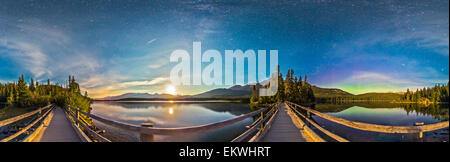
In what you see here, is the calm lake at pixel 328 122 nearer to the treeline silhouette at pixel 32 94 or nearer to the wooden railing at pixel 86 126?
the wooden railing at pixel 86 126

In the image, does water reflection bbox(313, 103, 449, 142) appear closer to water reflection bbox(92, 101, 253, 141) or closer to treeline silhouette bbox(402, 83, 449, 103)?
treeline silhouette bbox(402, 83, 449, 103)

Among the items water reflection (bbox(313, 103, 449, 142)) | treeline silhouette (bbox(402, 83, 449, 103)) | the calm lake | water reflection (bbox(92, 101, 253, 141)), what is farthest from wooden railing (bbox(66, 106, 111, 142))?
treeline silhouette (bbox(402, 83, 449, 103))

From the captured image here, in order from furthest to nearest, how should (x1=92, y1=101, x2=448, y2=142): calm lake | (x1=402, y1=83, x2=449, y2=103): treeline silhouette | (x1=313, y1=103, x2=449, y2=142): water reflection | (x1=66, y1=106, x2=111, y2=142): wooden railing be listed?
(x1=402, y1=83, x2=449, y2=103): treeline silhouette, (x1=92, y1=101, x2=448, y2=142): calm lake, (x1=313, y1=103, x2=449, y2=142): water reflection, (x1=66, y1=106, x2=111, y2=142): wooden railing

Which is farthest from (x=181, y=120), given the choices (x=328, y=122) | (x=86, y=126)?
(x=86, y=126)

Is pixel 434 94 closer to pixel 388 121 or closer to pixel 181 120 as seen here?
pixel 388 121

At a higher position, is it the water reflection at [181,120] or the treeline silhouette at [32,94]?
the treeline silhouette at [32,94]

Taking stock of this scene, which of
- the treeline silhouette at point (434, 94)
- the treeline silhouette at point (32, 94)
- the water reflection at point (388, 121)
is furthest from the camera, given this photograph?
the treeline silhouette at point (32, 94)

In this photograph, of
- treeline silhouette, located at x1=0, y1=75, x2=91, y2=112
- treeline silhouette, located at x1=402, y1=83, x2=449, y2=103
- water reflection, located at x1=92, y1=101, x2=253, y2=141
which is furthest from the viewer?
treeline silhouette, located at x1=0, y1=75, x2=91, y2=112

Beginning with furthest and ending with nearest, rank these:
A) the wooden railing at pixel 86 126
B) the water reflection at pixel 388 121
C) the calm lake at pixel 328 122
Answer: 1. the calm lake at pixel 328 122
2. the water reflection at pixel 388 121
3. the wooden railing at pixel 86 126

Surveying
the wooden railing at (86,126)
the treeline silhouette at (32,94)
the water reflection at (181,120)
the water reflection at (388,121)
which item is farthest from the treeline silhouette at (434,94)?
the treeline silhouette at (32,94)
